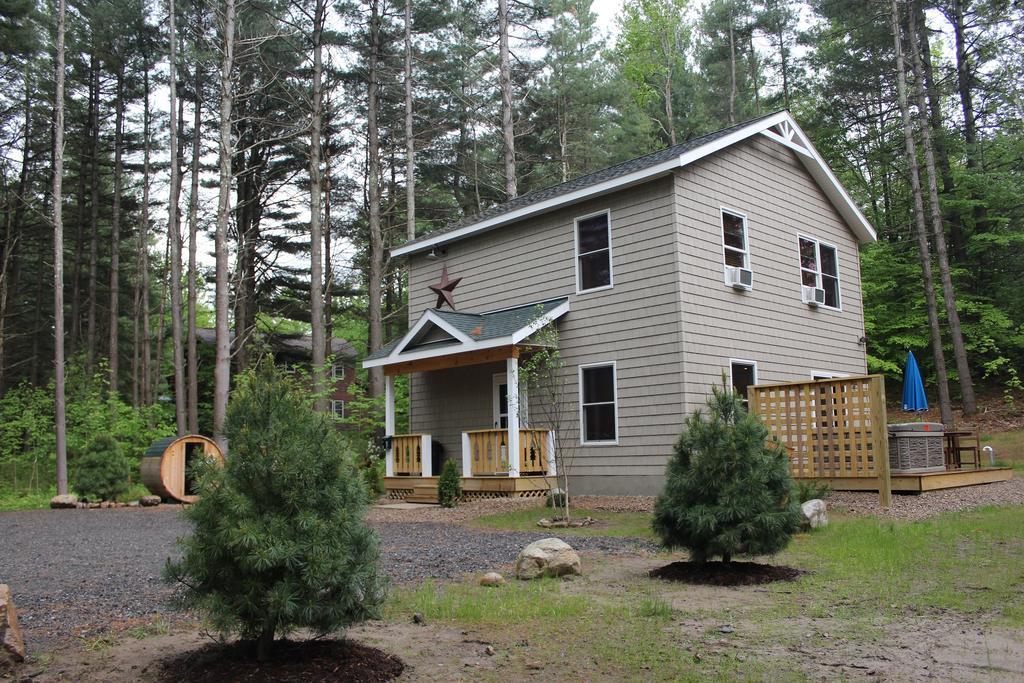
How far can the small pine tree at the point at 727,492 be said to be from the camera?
251 inches

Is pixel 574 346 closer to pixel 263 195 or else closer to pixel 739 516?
pixel 739 516

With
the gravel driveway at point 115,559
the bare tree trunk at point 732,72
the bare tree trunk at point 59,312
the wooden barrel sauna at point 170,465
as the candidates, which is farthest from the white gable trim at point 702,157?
the bare tree trunk at point 732,72

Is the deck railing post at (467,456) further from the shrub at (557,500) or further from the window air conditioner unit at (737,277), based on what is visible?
the window air conditioner unit at (737,277)

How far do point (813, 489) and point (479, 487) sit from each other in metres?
6.03

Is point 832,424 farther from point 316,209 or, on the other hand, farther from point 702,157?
point 316,209

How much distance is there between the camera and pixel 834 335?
16281mm

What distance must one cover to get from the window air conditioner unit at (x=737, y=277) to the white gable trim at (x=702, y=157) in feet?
6.70

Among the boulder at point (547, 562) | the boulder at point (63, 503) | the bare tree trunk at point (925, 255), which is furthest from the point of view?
the bare tree trunk at point (925, 255)

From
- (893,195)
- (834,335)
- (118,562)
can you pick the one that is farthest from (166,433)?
(893,195)

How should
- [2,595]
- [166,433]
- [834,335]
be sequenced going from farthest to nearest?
[166,433]
[834,335]
[2,595]

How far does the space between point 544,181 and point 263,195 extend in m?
10.7

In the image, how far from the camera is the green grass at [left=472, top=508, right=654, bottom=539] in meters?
9.93

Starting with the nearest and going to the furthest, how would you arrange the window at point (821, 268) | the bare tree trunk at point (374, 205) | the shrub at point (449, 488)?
1. the shrub at point (449, 488)
2. the window at point (821, 268)
3. the bare tree trunk at point (374, 205)

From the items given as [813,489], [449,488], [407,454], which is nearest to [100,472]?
[407,454]
